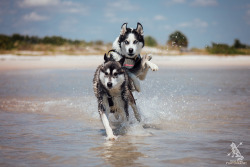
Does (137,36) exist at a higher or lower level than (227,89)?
higher

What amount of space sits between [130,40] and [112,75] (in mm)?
1084

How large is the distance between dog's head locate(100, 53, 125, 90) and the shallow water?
2.82 ft

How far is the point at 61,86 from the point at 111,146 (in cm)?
848

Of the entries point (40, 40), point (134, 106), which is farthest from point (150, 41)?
point (134, 106)

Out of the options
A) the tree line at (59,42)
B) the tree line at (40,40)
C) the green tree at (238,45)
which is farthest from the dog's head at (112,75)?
the green tree at (238,45)

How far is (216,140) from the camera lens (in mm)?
5098

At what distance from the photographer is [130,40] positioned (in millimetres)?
6324

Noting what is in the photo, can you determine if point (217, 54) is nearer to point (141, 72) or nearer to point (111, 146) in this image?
point (141, 72)

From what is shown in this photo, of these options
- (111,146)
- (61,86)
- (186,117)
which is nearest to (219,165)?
(111,146)

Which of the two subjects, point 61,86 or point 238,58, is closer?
point 61,86

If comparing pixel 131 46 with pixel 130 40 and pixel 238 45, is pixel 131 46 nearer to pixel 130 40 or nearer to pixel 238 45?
pixel 130 40

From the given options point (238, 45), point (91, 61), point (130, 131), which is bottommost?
point (130, 131)

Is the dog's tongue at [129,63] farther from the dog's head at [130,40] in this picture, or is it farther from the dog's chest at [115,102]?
the dog's chest at [115,102]

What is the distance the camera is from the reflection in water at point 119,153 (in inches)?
162
